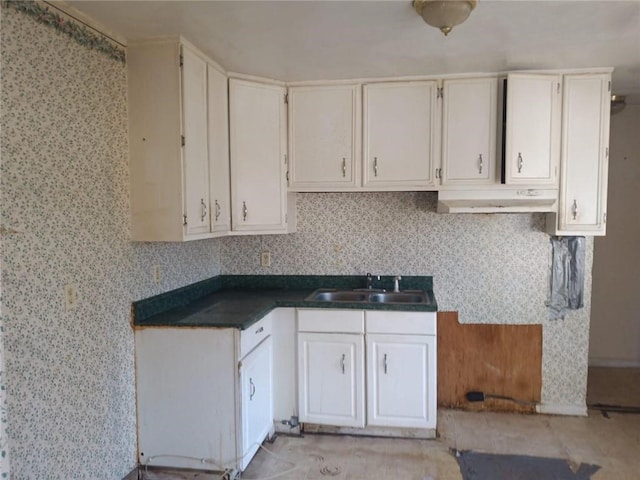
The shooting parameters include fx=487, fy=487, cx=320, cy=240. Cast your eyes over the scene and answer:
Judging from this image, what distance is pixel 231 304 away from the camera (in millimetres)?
2959

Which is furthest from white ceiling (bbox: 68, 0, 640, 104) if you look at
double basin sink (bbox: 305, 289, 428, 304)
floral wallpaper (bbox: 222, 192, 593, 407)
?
double basin sink (bbox: 305, 289, 428, 304)

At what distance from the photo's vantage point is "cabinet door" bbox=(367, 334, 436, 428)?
114 inches

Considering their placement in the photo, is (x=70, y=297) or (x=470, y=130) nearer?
(x=70, y=297)

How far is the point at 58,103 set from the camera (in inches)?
76.6

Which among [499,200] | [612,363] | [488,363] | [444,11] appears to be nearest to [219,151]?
[444,11]

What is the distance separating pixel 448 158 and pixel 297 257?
1.27 m

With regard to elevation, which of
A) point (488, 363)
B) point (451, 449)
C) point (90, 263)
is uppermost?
point (90, 263)

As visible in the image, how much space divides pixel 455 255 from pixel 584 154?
101cm

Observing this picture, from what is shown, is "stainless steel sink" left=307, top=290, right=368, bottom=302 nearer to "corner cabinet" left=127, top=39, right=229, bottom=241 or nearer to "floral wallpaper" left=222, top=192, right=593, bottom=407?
"floral wallpaper" left=222, top=192, right=593, bottom=407

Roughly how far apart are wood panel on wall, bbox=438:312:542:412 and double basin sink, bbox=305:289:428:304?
31 cm

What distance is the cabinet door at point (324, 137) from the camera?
311 centimetres

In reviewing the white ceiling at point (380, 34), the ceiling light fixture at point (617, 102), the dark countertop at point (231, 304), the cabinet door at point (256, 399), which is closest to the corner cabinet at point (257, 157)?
the white ceiling at point (380, 34)

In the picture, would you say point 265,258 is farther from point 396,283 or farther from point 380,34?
point 380,34

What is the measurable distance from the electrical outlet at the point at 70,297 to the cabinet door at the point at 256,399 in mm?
850
